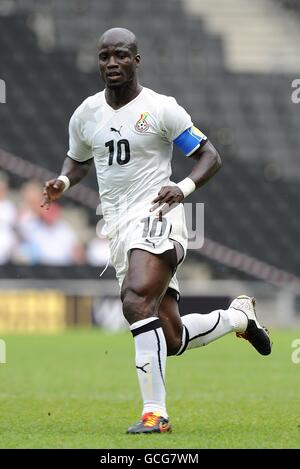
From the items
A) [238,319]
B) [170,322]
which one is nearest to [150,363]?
[170,322]

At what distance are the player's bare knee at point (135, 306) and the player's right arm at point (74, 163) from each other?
Answer: 879mm

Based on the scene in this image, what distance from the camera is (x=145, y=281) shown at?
20.7 ft

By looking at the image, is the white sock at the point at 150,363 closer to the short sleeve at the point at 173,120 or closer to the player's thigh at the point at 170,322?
the player's thigh at the point at 170,322

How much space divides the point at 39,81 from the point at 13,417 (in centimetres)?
1408

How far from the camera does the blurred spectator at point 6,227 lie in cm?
1728

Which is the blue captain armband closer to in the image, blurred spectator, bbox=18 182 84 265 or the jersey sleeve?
the jersey sleeve

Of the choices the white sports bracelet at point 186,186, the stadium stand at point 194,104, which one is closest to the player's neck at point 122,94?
the white sports bracelet at point 186,186

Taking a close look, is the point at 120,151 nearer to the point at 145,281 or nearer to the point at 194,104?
the point at 145,281

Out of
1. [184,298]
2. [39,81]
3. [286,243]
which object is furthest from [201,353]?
A: [39,81]

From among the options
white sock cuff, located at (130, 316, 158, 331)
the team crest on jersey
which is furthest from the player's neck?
white sock cuff, located at (130, 316, 158, 331)

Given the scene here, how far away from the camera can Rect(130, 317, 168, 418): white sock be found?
627 centimetres

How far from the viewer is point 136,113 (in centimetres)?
665

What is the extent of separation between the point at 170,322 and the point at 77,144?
122cm

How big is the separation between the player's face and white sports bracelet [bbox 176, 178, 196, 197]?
0.67 metres
